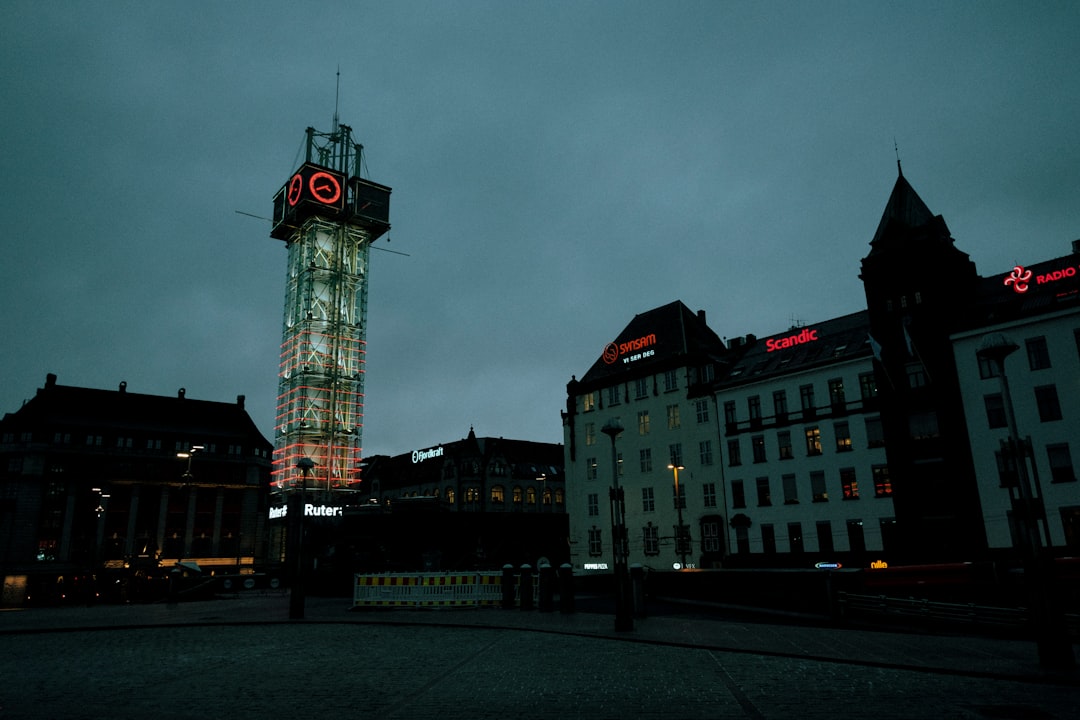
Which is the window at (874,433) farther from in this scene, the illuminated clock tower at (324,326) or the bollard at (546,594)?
the illuminated clock tower at (324,326)

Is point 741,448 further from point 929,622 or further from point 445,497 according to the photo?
point 445,497

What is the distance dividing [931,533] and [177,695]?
44.2 metres

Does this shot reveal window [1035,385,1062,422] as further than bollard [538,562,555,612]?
Yes

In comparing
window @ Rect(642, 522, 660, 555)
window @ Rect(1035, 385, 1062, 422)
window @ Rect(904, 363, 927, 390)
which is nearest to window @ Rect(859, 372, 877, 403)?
window @ Rect(904, 363, 927, 390)

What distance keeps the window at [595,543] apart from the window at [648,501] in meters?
6.27

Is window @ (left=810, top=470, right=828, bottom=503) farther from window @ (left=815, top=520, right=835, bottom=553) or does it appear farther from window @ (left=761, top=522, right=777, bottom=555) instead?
window @ (left=761, top=522, right=777, bottom=555)

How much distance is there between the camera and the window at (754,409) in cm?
5378

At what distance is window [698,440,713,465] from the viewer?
2235 inches

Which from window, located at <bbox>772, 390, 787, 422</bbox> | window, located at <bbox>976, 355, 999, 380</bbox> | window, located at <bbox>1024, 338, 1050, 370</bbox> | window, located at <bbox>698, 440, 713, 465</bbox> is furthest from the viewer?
window, located at <bbox>698, 440, 713, 465</bbox>

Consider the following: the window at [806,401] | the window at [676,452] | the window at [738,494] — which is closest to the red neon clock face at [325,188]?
the window at [676,452]

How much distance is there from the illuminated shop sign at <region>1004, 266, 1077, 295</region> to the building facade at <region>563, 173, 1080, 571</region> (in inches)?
4.2

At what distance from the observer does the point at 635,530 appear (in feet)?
199

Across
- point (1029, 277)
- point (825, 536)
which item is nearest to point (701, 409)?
point (825, 536)

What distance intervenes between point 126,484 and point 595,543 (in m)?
71.9
